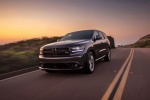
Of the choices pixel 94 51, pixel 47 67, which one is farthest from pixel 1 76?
pixel 94 51

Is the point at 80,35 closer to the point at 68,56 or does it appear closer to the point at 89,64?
the point at 89,64

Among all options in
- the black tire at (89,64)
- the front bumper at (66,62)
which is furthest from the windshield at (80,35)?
the front bumper at (66,62)

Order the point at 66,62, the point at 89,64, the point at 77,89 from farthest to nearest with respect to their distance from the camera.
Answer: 1. the point at 89,64
2. the point at 66,62
3. the point at 77,89

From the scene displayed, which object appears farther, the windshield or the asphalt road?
the windshield

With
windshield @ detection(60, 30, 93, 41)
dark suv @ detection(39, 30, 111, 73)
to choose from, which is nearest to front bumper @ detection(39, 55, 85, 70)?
dark suv @ detection(39, 30, 111, 73)

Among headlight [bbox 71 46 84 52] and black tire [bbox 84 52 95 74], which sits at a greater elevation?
headlight [bbox 71 46 84 52]

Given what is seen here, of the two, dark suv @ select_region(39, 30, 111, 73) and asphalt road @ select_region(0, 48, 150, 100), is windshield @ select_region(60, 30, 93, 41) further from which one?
asphalt road @ select_region(0, 48, 150, 100)

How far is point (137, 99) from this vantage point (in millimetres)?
4441

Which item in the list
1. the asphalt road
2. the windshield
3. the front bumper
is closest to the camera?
the asphalt road

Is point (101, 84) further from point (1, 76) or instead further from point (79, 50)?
point (1, 76)

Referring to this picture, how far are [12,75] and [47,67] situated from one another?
1593 millimetres

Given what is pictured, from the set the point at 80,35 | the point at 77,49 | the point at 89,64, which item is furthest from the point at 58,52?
the point at 80,35

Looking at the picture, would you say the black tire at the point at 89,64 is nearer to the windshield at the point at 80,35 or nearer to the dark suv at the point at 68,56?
the dark suv at the point at 68,56

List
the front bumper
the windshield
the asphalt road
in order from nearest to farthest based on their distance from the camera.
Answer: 1. the asphalt road
2. the front bumper
3. the windshield
